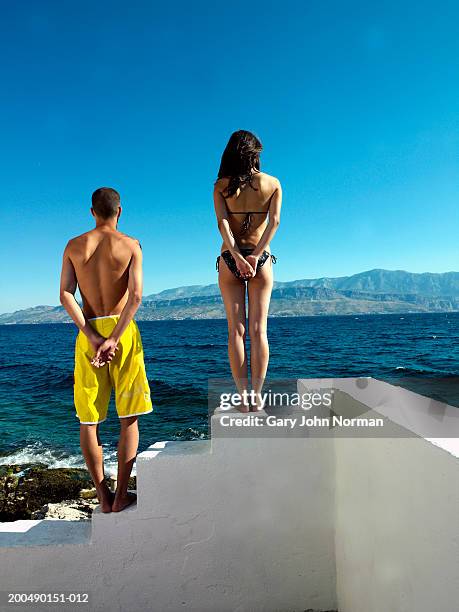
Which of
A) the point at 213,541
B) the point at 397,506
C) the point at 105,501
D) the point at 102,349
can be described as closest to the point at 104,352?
the point at 102,349

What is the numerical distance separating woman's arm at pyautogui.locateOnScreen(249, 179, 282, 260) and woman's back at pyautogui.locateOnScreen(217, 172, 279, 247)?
0.10 feet

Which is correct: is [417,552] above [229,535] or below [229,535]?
above

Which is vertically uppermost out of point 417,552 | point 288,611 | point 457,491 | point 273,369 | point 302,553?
point 457,491

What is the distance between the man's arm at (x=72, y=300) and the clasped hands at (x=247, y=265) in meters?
0.96

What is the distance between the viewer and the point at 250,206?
10.7 ft

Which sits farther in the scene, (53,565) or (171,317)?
(171,317)

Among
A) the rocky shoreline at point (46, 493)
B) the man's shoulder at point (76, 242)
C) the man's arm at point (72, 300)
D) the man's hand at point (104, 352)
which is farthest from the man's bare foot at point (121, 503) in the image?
the rocky shoreline at point (46, 493)

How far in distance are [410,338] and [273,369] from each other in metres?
34.4

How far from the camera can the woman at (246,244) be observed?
10.5ft

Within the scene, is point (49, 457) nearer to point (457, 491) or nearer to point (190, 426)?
point (190, 426)

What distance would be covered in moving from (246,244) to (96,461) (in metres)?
1.64

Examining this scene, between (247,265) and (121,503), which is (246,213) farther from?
(121,503)

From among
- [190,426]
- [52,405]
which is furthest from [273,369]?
[190,426]

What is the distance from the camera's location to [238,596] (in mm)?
2934
